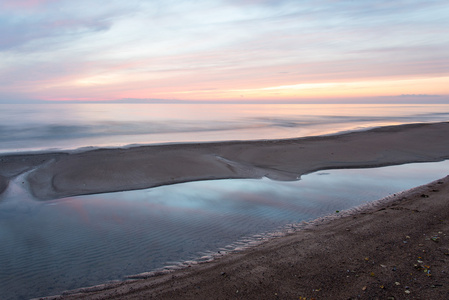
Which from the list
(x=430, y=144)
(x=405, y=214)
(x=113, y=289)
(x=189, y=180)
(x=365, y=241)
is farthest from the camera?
(x=430, y=144)

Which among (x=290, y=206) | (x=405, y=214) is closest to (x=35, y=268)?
(x=290, y=206)

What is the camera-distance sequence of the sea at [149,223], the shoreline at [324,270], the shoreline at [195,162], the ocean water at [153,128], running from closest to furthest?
the shoreline at [324,270]
the sea at [149,223]
the shoreline at [195,162]
the ocean water at [153,128]

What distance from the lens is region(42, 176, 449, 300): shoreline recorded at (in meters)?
4.32

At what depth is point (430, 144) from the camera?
776 inches

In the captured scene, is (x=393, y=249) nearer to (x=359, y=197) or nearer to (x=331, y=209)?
(x=331, y=209)

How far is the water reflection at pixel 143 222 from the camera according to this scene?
18.4 feet

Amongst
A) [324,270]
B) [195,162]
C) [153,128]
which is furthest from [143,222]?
[153,128]

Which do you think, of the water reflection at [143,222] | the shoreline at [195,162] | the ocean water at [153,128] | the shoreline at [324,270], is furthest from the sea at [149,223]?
the ocean water at [153,128]

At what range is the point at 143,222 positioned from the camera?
25.9 feet

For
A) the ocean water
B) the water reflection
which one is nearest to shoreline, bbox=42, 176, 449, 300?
the water reflection

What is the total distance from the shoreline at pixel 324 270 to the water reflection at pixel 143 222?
2.39ft

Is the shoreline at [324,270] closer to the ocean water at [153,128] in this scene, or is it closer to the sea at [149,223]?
the sea at [149,223]

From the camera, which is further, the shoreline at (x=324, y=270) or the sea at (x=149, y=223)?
the sea at (x=149, y=223)

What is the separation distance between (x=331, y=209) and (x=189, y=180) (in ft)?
18.7
